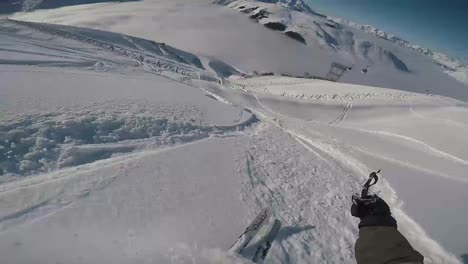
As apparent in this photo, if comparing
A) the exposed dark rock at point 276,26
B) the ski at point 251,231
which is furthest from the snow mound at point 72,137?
the exposed dark rock at point 276,26

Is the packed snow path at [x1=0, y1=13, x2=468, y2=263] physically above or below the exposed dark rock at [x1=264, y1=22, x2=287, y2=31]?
below

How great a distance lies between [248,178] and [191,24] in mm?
93711

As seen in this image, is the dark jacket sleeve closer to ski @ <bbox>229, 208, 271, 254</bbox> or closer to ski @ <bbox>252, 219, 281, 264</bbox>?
ski @ <bbox>252, 219, 281, 264</bbox>

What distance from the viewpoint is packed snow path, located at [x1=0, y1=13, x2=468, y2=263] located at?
4766 mm

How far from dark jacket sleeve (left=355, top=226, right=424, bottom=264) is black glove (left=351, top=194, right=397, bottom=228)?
0.32 feet

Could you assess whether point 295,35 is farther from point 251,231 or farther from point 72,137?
point 251,231

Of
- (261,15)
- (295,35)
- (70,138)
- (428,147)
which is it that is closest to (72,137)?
(70,138)

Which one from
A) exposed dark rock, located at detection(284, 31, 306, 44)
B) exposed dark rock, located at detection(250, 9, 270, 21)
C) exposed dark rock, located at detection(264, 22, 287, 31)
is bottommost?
exposed dark rock, located at detection(284, 31, 306, 44)

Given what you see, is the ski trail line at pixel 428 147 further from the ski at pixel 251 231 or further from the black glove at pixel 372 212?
the black glove at pixel 372 212

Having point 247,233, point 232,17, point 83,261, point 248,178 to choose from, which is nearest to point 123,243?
point 83,261

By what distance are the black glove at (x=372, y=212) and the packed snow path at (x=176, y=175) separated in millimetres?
1087

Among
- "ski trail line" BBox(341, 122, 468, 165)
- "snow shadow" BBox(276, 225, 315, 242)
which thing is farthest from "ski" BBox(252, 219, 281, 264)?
"ski trail line" BBox(341, 122, 468, 165)

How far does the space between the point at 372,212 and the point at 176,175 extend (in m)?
3.47

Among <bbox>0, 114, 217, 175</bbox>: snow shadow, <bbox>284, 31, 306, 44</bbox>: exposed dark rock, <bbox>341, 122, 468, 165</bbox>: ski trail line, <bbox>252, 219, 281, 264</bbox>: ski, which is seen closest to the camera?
<bbox>252, 219, 281, 264</bbox>: ski
